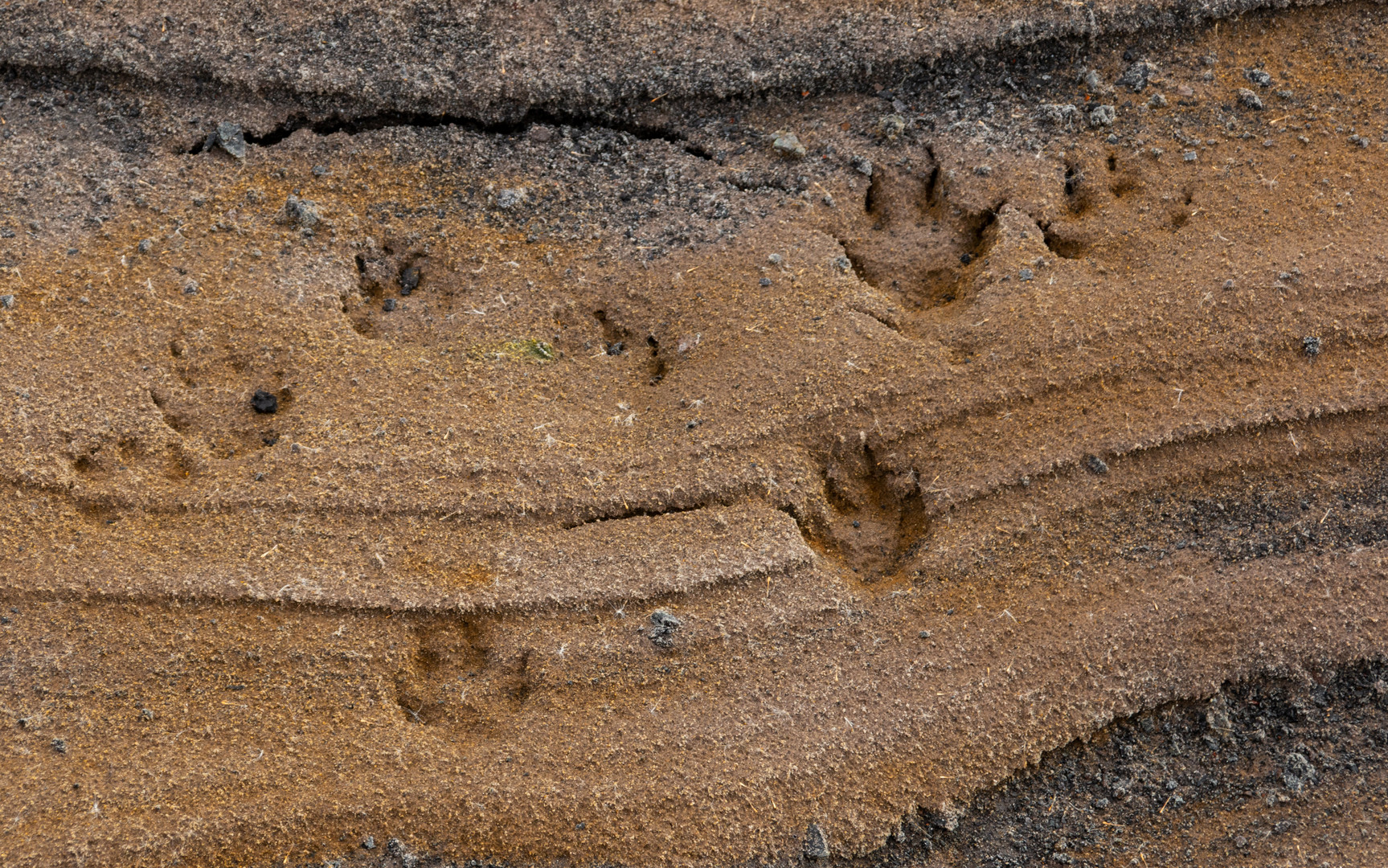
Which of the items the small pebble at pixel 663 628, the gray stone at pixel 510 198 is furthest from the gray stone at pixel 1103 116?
the small pebble at pixel 663 628

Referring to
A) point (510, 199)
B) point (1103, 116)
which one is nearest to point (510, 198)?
point (510, 199)

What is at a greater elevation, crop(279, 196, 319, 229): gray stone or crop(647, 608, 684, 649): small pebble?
crop(279, 196, 319, 229): gray stone

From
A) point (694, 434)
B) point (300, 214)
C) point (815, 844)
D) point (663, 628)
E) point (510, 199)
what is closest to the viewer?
point (815, 844)

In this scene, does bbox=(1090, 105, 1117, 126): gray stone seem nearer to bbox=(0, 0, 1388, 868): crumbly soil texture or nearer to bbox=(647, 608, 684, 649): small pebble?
bbox=(0, 0, 1388, 868): crumbly soil texture

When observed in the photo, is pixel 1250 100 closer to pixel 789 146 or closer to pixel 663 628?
pixel 789 146

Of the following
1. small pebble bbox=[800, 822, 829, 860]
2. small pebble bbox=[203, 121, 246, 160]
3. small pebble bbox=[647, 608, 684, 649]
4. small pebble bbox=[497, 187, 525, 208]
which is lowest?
small pebble bbox=[800, 822, 829, 860]

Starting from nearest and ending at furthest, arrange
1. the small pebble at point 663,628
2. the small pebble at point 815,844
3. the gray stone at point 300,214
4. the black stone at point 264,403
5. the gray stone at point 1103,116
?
the small pebble at point 815,844
the small pebble at point 663,628
the black stone at point 264,403
the gray stone at point 300,214
the gray stone at point 1103,116

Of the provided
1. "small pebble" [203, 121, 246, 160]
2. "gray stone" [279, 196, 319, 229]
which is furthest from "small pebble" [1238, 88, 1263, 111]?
"small pebble" [203, 121, 246, 160]

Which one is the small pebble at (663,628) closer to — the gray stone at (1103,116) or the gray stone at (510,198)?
the gray stone at (510,198)

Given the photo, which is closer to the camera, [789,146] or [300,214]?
[300,214]
